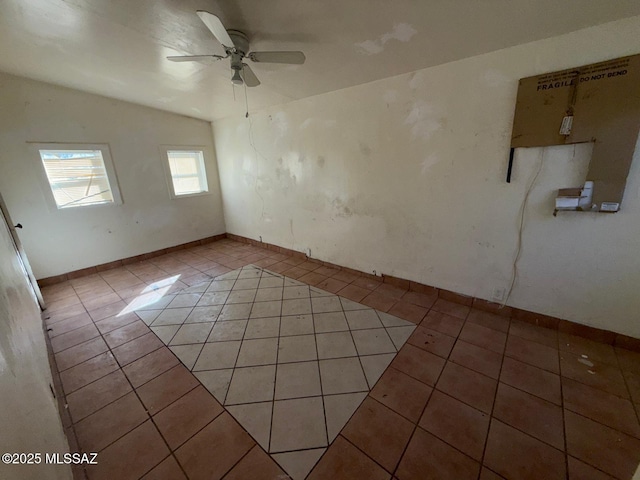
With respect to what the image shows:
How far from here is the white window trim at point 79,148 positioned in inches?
121

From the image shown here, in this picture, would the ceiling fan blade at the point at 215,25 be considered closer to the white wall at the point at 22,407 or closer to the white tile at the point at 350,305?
the white wall at the point at 22,407

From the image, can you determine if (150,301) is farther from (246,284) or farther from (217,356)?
(217,356)

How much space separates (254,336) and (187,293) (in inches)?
51.3

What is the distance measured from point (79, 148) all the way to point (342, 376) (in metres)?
4.37

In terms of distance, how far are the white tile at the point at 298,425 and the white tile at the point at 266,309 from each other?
3.29ft

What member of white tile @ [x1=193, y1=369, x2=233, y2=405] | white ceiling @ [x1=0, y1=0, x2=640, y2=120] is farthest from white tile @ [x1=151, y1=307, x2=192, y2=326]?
white ceiling @ [x1=0, y1=0, x2=640, y2=120]

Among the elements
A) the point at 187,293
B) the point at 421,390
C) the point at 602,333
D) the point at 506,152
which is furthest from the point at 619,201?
the point at 187,293

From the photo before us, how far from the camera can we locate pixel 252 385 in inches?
67.0

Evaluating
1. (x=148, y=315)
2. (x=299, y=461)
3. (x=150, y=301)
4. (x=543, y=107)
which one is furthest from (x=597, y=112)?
(x=150, y=301)

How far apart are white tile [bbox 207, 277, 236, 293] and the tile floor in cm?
36

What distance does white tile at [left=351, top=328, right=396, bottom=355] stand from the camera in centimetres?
197

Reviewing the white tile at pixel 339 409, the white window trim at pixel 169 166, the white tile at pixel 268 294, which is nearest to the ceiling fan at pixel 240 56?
the white tile at pixel 268 294

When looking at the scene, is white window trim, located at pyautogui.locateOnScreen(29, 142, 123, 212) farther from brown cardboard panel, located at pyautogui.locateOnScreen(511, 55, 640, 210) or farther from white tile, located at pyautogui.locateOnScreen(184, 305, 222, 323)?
brown cardboard panel, located at pyautogui.locateOnScreen(511, 55, 640, 210)

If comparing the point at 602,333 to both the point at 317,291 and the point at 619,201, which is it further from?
the point at 317,291
